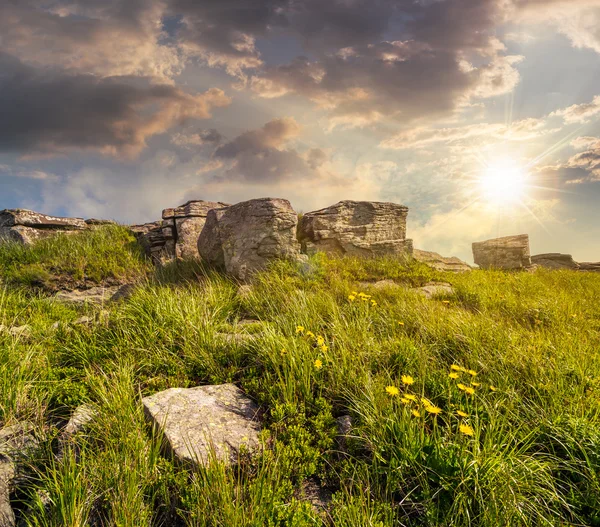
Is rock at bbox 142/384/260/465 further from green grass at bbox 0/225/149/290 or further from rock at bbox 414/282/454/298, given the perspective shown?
green grass at bbox 0/225/149/290

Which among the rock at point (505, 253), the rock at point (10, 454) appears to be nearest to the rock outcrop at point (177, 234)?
the rock at point (10, 454)

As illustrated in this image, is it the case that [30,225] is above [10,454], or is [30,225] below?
above

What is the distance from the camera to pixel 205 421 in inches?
135

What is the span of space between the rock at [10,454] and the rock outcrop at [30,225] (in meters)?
11.1

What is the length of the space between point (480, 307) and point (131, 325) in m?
7.15

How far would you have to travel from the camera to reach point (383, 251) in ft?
43.2

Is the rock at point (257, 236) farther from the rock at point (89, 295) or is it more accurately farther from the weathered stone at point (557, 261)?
the weathered stone at point (557, 261)

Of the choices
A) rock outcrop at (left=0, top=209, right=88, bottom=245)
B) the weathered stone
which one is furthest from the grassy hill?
the weathered stone

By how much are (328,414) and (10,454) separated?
3.07 m

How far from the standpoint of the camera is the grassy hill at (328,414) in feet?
8.54

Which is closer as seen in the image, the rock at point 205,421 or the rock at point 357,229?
the rock at point 205,421

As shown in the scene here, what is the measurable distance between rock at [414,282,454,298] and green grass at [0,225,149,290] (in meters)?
8.64

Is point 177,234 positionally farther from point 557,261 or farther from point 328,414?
point 557,261

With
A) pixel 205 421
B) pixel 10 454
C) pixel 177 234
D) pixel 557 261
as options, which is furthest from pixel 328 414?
pixel 557 261
